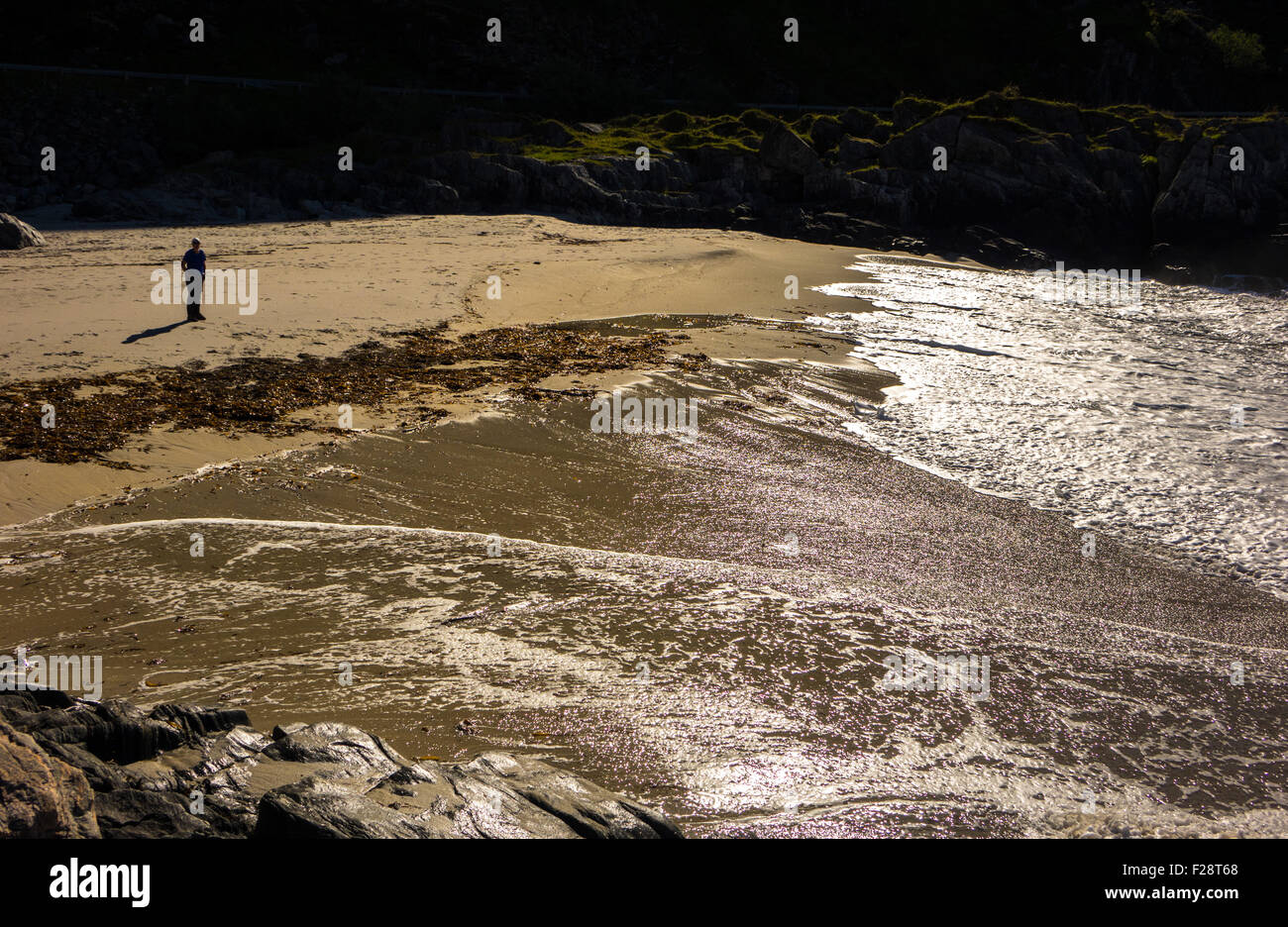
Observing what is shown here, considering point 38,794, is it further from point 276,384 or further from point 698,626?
point 276,384

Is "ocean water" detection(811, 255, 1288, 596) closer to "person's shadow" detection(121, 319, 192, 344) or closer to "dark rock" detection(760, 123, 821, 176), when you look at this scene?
"person's shadow" detection(121, 319, 192, 344)

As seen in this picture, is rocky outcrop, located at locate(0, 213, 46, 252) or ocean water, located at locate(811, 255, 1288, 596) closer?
ocean water, located at locate(811, 255, 1288, 596)

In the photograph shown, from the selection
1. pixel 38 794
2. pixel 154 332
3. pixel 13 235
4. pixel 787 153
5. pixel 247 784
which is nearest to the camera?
pixel 38 794

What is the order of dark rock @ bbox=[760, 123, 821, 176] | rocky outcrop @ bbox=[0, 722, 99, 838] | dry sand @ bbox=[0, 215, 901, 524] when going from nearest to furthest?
rocky outcrop @ bbox=[0, 722, 99, 838] → dry sand @ bbox=[0, 215, 901, 524] → dark rock @ bbox=[760, 123, 821, 176]

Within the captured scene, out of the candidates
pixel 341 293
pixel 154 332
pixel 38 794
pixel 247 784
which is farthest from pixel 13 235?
pixel 38 794

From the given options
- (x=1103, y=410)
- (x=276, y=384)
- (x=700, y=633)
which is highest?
(x=276, y=384)

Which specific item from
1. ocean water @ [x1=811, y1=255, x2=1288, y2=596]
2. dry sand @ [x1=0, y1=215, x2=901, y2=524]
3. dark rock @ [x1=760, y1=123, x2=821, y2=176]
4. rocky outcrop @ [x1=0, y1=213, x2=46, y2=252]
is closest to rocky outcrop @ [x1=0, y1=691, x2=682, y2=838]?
dry sand @ [x1=0, y1=215, x2=901, y2=524]
